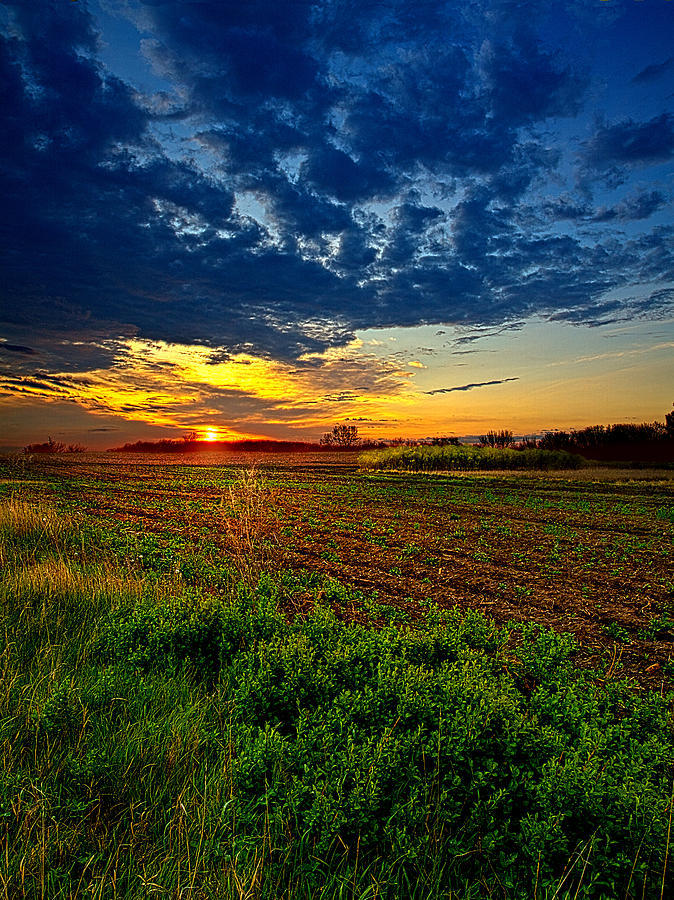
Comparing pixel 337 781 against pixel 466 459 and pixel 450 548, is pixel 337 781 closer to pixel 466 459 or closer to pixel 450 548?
pixel 450 548

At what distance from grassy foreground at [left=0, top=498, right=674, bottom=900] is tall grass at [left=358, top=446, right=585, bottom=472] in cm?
5043

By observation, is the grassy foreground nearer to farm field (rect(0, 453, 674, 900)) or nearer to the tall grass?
farm field (rect(0, 453, 674, 900))

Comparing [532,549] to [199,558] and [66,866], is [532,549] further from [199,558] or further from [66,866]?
[66,866]

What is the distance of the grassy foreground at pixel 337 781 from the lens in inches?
109

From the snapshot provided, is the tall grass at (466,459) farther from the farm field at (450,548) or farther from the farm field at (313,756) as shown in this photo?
the farm field at (313,756)

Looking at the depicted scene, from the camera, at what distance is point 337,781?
2.91 metres

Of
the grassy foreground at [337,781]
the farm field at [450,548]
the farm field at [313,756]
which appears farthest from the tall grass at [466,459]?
the grassy foreground at [337,781]

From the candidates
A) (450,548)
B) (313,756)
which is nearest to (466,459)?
(450,548)

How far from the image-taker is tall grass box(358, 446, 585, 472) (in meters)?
55.5

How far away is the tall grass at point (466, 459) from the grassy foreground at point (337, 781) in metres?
50.4

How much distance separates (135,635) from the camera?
18.5ft

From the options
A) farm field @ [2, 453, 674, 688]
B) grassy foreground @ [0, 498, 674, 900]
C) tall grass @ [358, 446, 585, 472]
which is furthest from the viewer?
tall grass @ [358, 446, 585, 472]

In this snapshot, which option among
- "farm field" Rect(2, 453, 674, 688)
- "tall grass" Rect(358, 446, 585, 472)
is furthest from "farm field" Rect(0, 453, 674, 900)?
"tall grass" Rect(358, 446, 585, 472)

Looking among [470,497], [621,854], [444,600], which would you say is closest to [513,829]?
[621,854]
